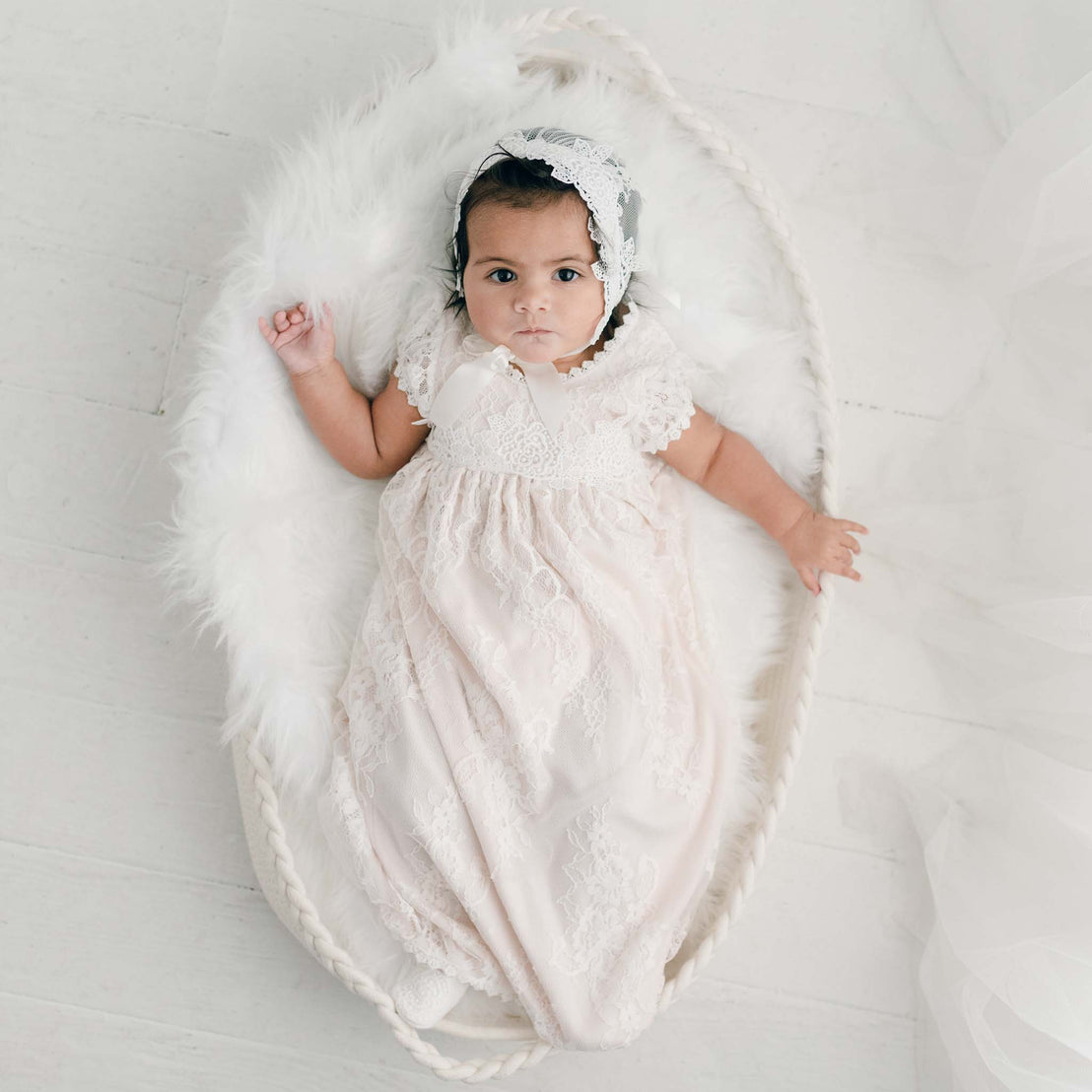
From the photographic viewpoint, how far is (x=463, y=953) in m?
1.41

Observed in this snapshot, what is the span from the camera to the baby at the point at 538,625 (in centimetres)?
138

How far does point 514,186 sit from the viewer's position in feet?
4.55

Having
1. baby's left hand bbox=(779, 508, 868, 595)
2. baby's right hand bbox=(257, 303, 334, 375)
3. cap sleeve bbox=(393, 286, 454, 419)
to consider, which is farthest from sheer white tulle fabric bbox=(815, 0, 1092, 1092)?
baby's right hand bbox=(257, 303, 334, 375)

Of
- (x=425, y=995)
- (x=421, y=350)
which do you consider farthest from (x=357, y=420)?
(x=425, y=995)

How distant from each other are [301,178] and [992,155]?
1.16 meters

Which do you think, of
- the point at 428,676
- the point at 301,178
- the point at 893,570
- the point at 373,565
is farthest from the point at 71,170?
the point at 893,570

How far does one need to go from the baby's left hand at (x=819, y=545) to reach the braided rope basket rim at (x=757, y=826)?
0.03 meters

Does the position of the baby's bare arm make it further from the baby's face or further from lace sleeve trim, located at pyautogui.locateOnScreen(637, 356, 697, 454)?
lace sleeve trim, located at pyautogui.locateOnScreen(637, 356, 697, 454)

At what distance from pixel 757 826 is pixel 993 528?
1.99 feet

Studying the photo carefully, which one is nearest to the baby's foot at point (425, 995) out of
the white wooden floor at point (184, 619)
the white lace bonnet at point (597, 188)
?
the white wooden floor at point (184, 619)

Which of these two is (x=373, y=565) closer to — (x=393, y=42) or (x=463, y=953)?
(x=463, y=953)

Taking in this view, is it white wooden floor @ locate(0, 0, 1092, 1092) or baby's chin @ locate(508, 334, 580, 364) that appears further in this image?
white wooden floor @ locate(0, 0, 1092, 1092)

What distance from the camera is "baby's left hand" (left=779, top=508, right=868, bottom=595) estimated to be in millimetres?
1506

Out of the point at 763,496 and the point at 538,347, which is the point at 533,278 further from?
the point at 763,496
